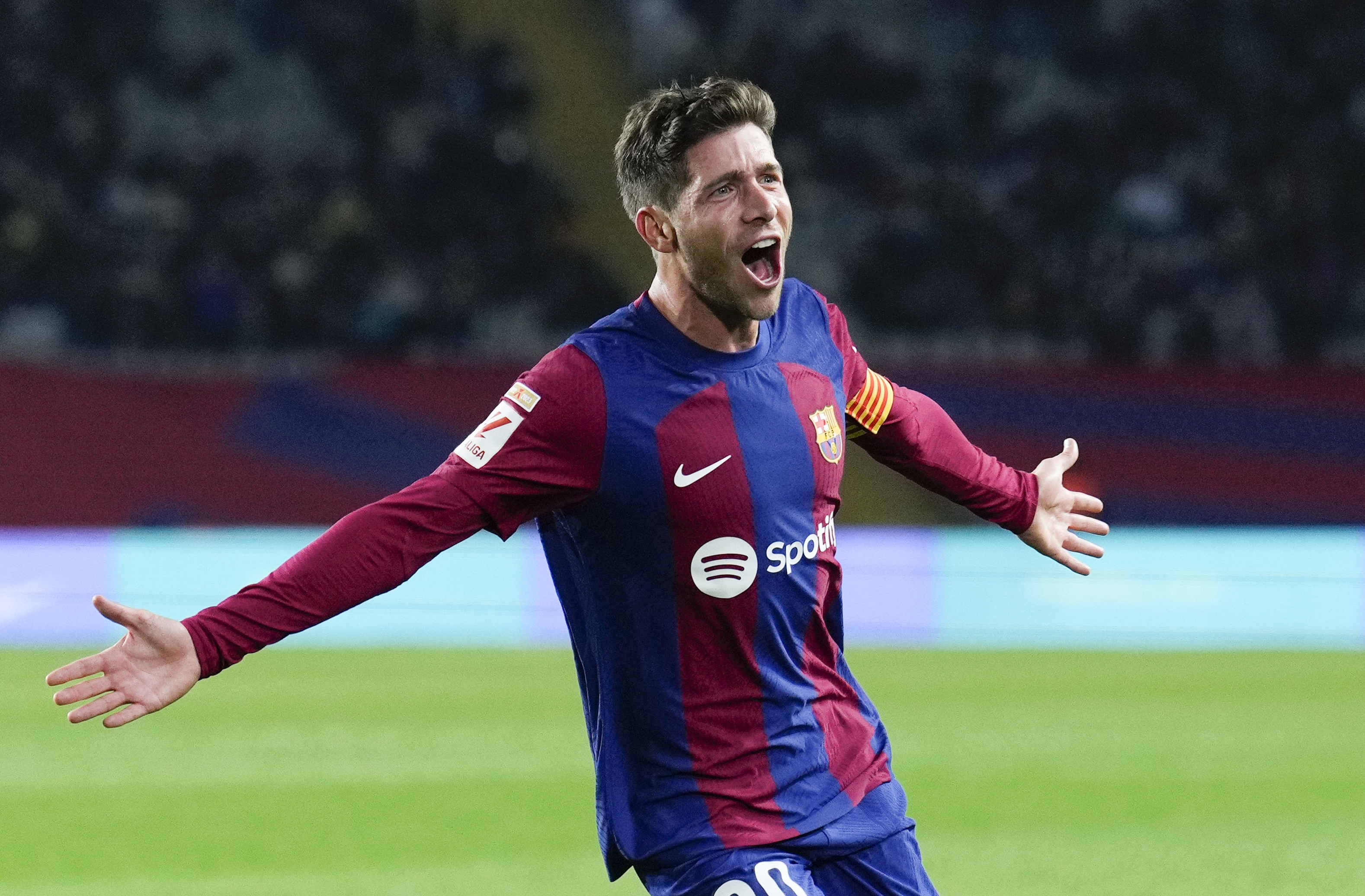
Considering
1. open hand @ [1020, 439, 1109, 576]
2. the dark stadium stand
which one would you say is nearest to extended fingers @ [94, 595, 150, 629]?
open hand @ [1020, 439, 1109, 576]

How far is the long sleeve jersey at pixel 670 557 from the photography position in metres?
2.93

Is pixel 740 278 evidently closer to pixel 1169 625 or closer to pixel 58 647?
pixel 1169 625

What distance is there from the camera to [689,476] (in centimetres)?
298

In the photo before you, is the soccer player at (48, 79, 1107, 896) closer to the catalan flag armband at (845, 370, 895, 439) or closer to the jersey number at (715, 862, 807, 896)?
the jersey number at (715, 862, 807, 896)

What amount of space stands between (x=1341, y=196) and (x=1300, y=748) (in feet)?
32.6

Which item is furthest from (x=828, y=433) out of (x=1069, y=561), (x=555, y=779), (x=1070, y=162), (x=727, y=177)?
(x=1070, y=162)

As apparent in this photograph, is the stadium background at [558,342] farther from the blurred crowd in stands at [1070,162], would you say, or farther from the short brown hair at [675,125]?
the short brown hair at [675,125]

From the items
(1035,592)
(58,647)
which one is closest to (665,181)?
(1035,592)

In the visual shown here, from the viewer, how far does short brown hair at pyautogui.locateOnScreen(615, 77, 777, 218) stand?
9.82 feet

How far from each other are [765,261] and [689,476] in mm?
395

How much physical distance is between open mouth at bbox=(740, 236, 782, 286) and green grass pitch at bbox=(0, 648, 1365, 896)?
3.13 m

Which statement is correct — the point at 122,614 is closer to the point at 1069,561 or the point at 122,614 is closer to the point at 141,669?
the point at 141,669

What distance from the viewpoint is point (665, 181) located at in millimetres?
3049

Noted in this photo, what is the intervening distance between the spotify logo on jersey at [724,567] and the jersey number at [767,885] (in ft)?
1.49
